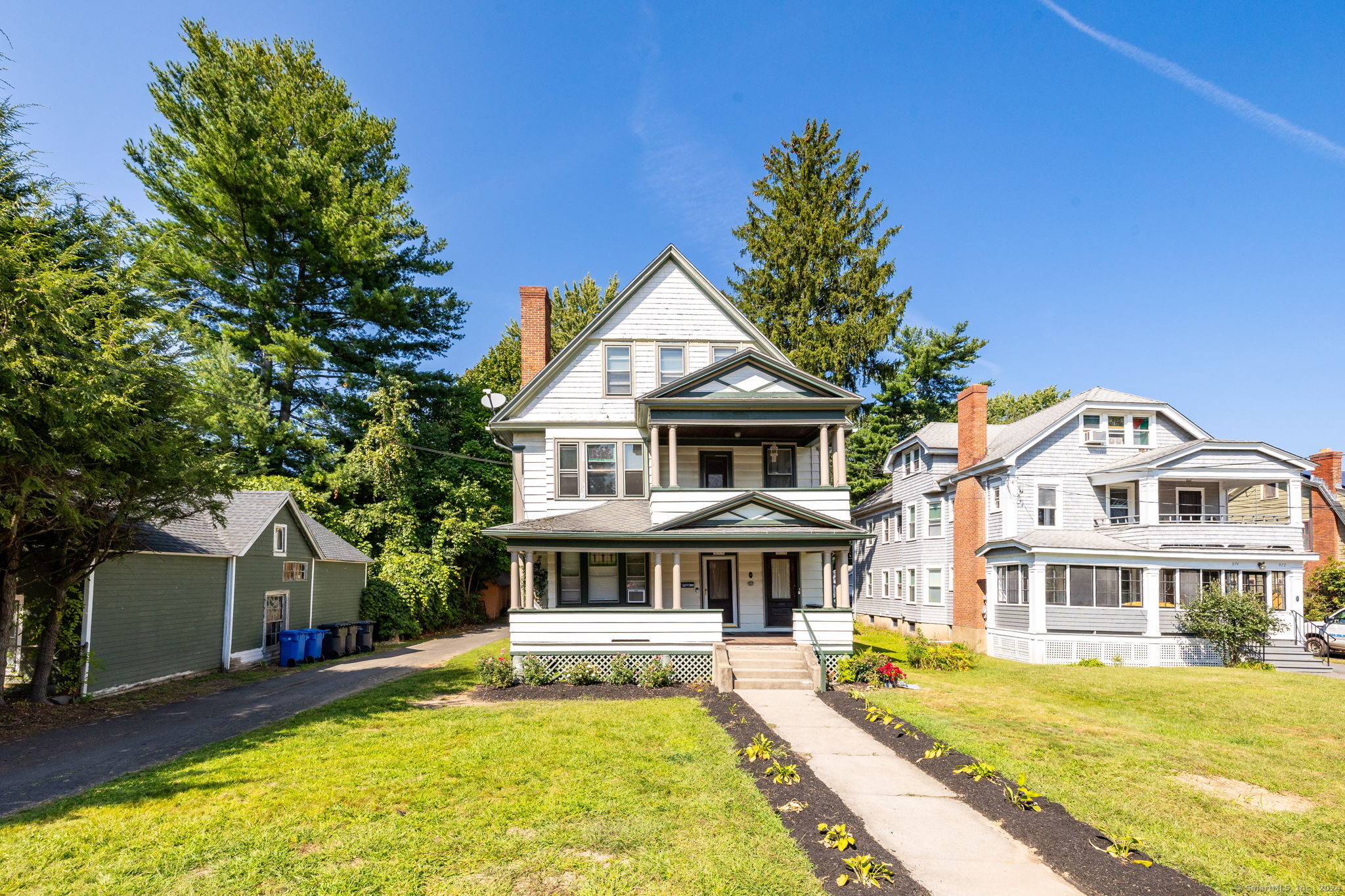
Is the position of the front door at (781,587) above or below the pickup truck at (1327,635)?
above

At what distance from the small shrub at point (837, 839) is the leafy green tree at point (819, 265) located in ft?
109

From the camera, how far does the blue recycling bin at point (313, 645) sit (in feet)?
67.4

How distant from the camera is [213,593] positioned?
1808 centimetres

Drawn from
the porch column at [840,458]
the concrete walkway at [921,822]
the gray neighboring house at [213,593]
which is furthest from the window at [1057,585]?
the gray neighboring house at [213,593]

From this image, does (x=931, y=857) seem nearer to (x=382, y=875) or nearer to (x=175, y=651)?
(x=382, y=875)

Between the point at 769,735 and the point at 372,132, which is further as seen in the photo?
the point at 372,132

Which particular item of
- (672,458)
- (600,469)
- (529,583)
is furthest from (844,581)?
(529,583)

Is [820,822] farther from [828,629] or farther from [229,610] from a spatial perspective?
[229,610]

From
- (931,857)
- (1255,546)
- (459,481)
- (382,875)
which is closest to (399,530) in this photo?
(459,481)

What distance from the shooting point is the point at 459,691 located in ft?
49.4

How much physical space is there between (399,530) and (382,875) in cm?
2447

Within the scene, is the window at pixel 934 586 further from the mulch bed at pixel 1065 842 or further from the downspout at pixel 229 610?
the downspout at pixel 229 610

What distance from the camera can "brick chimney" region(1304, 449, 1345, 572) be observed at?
28859mm

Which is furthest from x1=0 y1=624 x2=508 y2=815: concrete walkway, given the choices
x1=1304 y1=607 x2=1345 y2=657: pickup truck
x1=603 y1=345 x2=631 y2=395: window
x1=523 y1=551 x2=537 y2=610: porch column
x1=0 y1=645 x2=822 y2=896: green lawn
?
x1=1304 y1=607 x2=1345 y2=657: pickup truck
